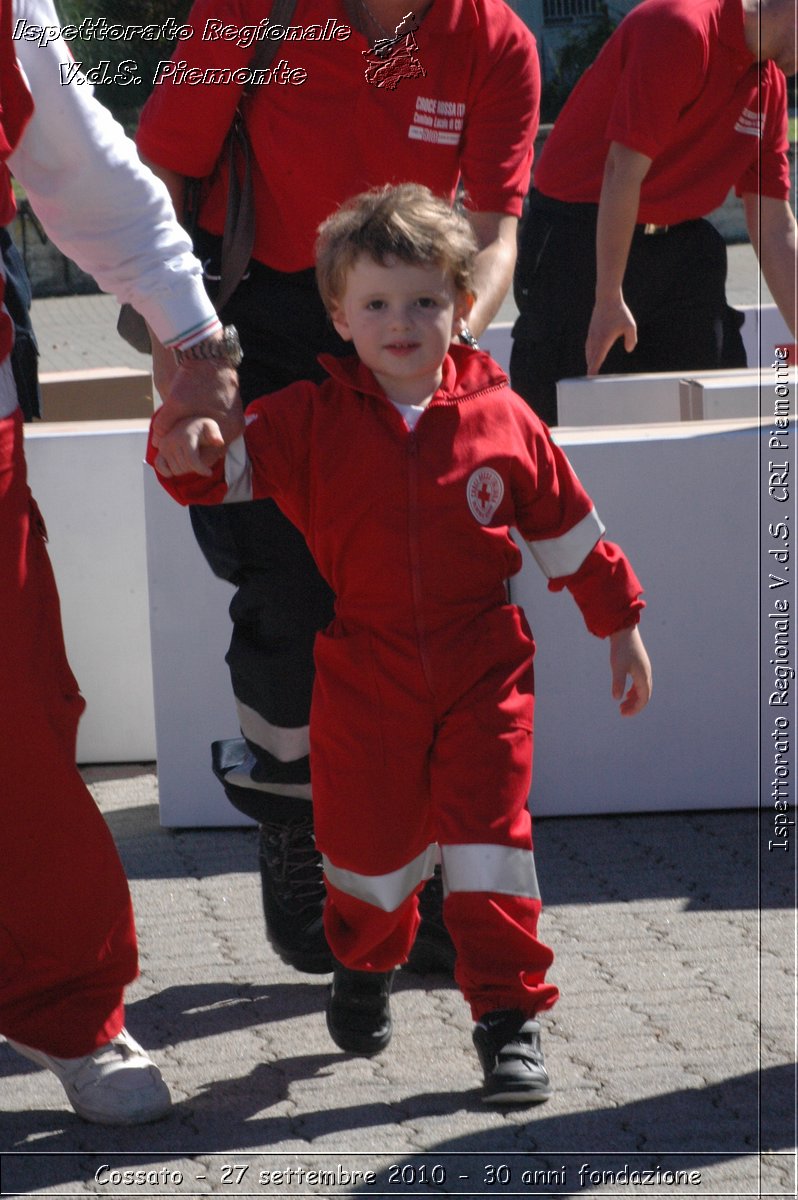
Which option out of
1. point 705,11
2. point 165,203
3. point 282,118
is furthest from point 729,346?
point 165,203

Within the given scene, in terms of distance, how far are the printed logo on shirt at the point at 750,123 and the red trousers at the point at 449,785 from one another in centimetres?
256

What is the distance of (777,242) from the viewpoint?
16.1 feet

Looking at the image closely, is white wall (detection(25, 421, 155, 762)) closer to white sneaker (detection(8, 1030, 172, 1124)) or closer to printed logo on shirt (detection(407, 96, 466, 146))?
printed logo on shirt (detection(407, 96, 466, 146))

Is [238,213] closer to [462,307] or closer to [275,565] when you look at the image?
[462,307]

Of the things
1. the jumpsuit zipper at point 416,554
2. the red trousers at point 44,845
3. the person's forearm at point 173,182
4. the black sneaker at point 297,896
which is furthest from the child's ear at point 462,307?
the black sneaker at point 297,896

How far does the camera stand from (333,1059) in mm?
2801

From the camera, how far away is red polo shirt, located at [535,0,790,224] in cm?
439

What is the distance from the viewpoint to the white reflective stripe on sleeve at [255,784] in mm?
3061

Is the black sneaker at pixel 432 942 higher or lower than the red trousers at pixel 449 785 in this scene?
lower

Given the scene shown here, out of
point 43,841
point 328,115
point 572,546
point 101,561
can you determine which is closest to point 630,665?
point 572,546

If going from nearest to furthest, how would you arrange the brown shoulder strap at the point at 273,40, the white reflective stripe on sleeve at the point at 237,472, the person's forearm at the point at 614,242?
the white reflective stripe on sleeve at the point at 237,472, the brown shoulder strap at the point at 273,40, the person's forearm at the point at 614,242

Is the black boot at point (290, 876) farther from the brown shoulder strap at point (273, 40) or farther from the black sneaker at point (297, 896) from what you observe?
the brown shoulder strap at point (273, 40)

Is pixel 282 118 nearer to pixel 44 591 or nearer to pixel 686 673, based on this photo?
pixel 44 591

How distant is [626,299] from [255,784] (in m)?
2.53
